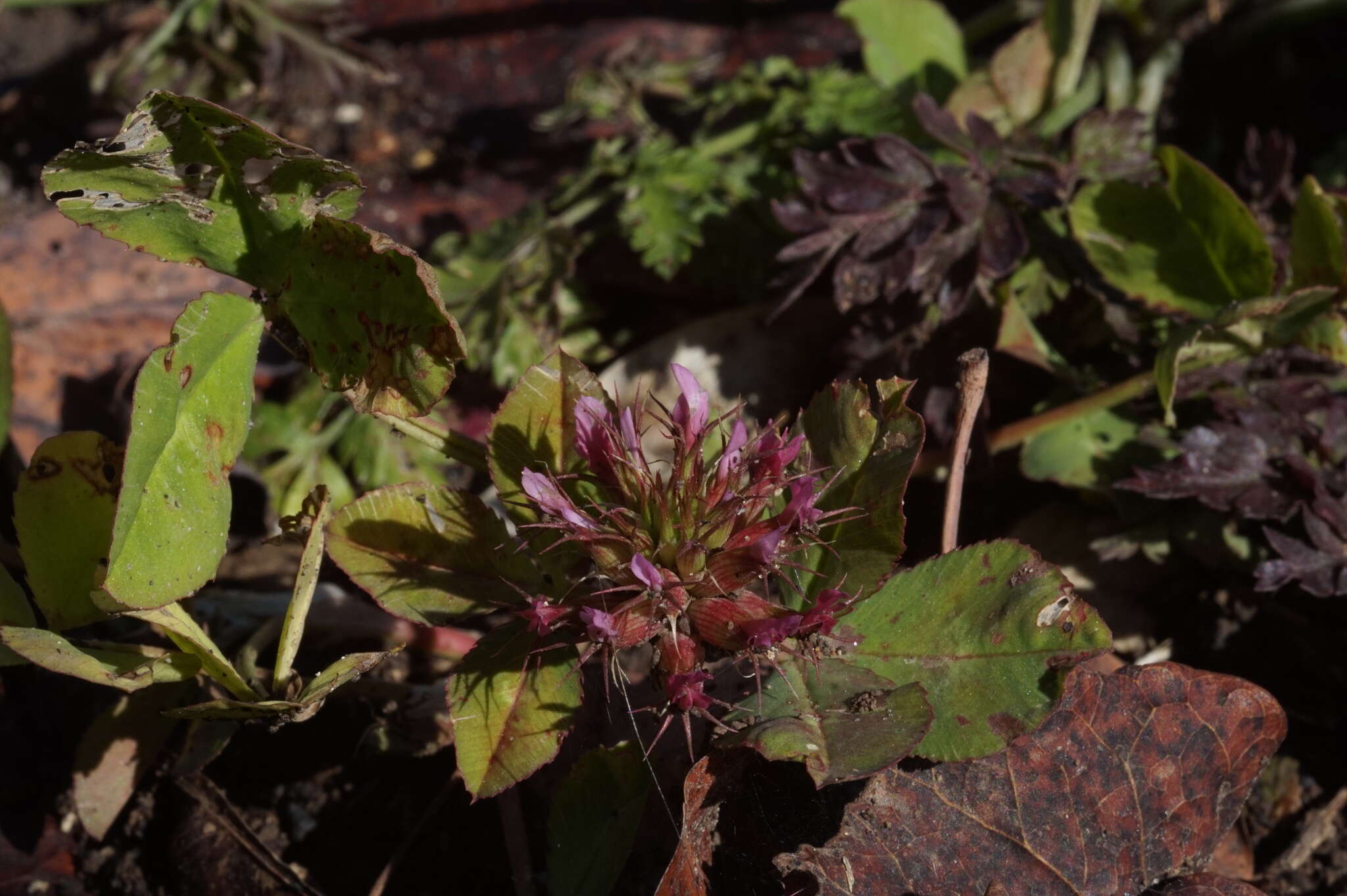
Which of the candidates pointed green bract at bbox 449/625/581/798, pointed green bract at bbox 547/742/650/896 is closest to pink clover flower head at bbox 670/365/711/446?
pointed green bract at bbox 449/625/581/798

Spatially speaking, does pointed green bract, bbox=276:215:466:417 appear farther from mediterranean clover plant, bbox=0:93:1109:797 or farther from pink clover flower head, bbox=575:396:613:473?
pink clover flower head, bbox=575:396:613:473

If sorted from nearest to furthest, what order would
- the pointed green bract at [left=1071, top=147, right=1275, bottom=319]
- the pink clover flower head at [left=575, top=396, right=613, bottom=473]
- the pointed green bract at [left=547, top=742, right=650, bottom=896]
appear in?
1. the pink clover flower head at [left=575, top=396, right=613, bottom=473]
2. the pointed green bract at [left=547, top=742, right=650, bottom=896]
3. the pointed green bract at [left=1071, top=147, right=1275, bottom=319]

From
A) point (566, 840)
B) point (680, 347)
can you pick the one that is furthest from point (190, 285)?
point (566, 840)

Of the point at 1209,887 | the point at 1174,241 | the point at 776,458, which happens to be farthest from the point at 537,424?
the point at 1174,241

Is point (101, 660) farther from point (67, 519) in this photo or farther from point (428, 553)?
point (428, 553)

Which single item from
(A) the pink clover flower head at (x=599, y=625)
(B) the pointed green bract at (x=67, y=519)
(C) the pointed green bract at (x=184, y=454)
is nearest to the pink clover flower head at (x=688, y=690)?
(A) the pink clover flower head at (x=599, y=625)

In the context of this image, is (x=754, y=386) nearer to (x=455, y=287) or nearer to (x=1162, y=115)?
(x=455, y=287)

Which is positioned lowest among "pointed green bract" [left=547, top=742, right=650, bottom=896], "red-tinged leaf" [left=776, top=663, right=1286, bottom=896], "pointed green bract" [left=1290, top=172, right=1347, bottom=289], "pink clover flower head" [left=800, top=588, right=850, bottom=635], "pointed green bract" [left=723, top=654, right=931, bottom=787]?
"pointed green bract" [left=547, top=742, right=650, bottom=896]

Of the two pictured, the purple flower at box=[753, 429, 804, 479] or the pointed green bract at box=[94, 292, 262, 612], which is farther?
the purple flower at box=[753, 429, 804, 479]
